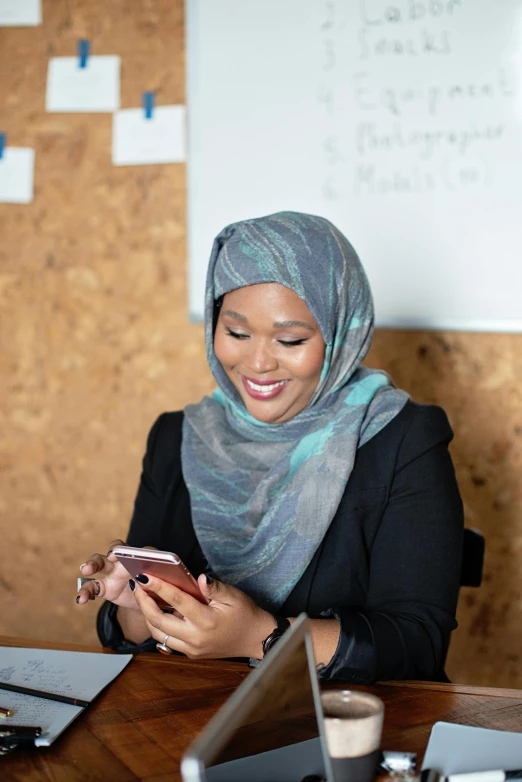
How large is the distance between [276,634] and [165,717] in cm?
22

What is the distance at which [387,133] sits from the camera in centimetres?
225

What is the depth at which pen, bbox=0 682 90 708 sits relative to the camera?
103cm

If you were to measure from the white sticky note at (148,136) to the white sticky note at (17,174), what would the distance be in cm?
28

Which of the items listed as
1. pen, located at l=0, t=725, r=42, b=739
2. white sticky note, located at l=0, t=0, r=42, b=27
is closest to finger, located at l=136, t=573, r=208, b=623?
pen, located at l=0, t=725, r=42, b=739

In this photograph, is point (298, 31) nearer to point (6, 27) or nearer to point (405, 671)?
point (6, 27)

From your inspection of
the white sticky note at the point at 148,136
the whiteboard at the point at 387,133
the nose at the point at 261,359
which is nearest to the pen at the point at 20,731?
the nose at the point at 261,359

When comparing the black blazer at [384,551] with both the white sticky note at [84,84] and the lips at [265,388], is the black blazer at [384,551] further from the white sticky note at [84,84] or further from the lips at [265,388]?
the white sticky note at [84,84]

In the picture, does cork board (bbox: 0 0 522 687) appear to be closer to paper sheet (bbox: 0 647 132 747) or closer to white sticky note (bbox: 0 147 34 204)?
white sticky note (bbox: 0 147 34 204)

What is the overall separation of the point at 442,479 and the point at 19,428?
162 cm

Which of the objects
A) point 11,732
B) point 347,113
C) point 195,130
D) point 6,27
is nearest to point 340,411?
point 11,732

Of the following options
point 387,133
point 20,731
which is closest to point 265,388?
point 20,731

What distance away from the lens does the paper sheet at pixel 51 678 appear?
3.23ft

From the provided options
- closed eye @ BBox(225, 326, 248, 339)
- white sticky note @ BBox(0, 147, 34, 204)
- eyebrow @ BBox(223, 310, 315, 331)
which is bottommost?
closed eye @ BBox(225, 326, 248, 339)

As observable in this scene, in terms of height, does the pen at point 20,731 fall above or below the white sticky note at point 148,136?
below
